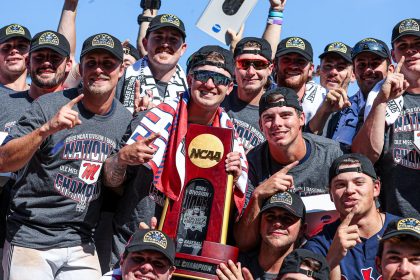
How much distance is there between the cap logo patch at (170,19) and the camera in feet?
25.9

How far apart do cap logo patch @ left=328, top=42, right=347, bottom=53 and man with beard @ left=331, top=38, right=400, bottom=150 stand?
0.55m

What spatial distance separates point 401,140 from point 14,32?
379cm

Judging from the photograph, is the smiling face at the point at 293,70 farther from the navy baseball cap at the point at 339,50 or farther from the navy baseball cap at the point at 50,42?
the navy baseball cap at the point at 50,42

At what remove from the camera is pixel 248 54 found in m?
7.69

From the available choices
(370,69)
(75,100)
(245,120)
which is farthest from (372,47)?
(75,100)

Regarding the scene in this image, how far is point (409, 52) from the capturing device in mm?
7211

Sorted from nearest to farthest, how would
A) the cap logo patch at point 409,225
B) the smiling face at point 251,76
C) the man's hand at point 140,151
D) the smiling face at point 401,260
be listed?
the smiling face at point 401,260 → the cap logo patch at point 409,225 → the man's hand at point 140,151 → the smiling face at point 251,76

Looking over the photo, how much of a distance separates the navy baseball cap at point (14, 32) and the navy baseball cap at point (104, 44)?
1.28 meters

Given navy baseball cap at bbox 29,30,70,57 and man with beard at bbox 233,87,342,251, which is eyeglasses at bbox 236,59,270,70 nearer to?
man with beard at bbox 233,87,342,251

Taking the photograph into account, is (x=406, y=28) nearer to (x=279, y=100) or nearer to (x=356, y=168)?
(x=279, y=100)

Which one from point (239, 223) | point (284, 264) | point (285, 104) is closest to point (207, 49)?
point (285, 104)

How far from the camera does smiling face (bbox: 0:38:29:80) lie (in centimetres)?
798

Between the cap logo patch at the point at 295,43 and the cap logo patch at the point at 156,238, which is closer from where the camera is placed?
the cap logo patch at the point at 156,238

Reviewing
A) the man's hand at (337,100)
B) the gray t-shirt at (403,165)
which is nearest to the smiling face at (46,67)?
the man's hand at (337,100)
